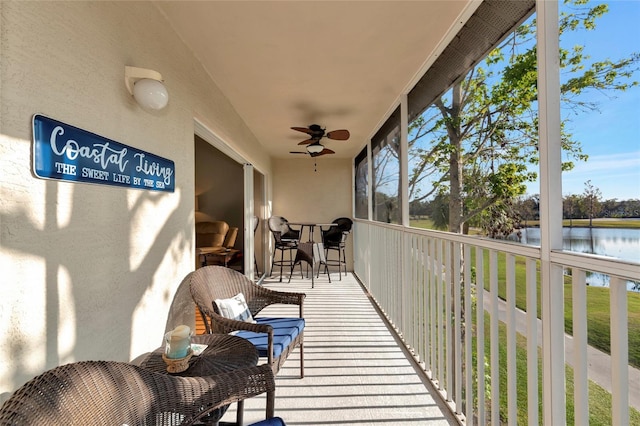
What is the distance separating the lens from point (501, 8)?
1.66m

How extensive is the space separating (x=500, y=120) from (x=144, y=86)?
6.04ft

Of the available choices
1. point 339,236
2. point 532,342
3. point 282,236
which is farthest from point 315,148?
point 532,342

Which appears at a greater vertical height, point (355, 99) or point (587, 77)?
point (355, 99)

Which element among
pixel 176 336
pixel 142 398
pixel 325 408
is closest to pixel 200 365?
pixel 176 336

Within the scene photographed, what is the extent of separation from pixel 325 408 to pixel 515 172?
1786 millimetres

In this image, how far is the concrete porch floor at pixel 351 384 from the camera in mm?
1935

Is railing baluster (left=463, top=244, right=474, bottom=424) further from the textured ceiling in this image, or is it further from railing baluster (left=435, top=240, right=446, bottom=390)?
the textured ceiling

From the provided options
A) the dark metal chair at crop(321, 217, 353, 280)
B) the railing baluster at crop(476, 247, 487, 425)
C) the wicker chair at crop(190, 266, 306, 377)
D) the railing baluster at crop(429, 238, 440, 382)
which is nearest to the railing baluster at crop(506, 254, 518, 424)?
the railing baluster at crop(476, 247, 487, 425)

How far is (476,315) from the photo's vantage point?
1.72 meters

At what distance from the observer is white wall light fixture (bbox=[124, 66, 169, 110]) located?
151cm

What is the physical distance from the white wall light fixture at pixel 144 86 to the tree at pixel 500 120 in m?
1.74

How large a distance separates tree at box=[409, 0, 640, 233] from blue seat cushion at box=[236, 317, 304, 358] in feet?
4.31

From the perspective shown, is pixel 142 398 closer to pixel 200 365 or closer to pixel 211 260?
pixel 200 365

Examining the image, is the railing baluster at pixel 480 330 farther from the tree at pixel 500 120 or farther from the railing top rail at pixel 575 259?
the tree at pixel 500 120
